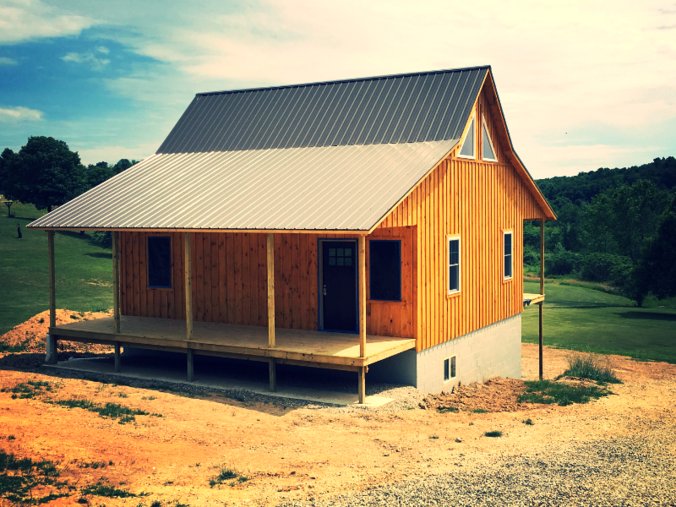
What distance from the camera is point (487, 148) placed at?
16.3m

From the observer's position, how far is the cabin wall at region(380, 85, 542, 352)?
13055 millimetres

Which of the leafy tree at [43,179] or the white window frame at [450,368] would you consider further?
the leafy tree at [43,179]

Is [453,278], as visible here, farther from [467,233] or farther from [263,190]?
[263,190]

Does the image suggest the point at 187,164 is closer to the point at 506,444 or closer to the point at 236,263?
the point at 236,263

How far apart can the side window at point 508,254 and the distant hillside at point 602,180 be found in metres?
63.4

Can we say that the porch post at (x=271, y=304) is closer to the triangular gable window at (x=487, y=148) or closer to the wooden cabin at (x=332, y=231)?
the wooden cabin at (x=332, y=231)

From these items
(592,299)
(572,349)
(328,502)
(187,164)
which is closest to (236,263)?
(187,164)

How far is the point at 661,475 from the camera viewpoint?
8.00m

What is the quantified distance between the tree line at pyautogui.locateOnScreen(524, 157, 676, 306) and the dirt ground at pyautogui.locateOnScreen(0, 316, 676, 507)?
2813 centimetres

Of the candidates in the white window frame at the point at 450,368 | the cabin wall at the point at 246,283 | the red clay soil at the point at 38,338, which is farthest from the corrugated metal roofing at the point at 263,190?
the white window frame at the point at 450,368

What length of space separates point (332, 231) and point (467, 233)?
18.8 feet

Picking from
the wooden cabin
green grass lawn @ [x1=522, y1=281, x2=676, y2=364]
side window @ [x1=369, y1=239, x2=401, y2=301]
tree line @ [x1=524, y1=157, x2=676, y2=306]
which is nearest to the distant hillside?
tree line @ [x1=524, y1=157, x2=676, y2=306]

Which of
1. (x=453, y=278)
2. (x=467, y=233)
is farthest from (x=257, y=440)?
(x=467, y=233)

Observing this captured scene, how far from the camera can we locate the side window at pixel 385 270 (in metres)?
13.2
